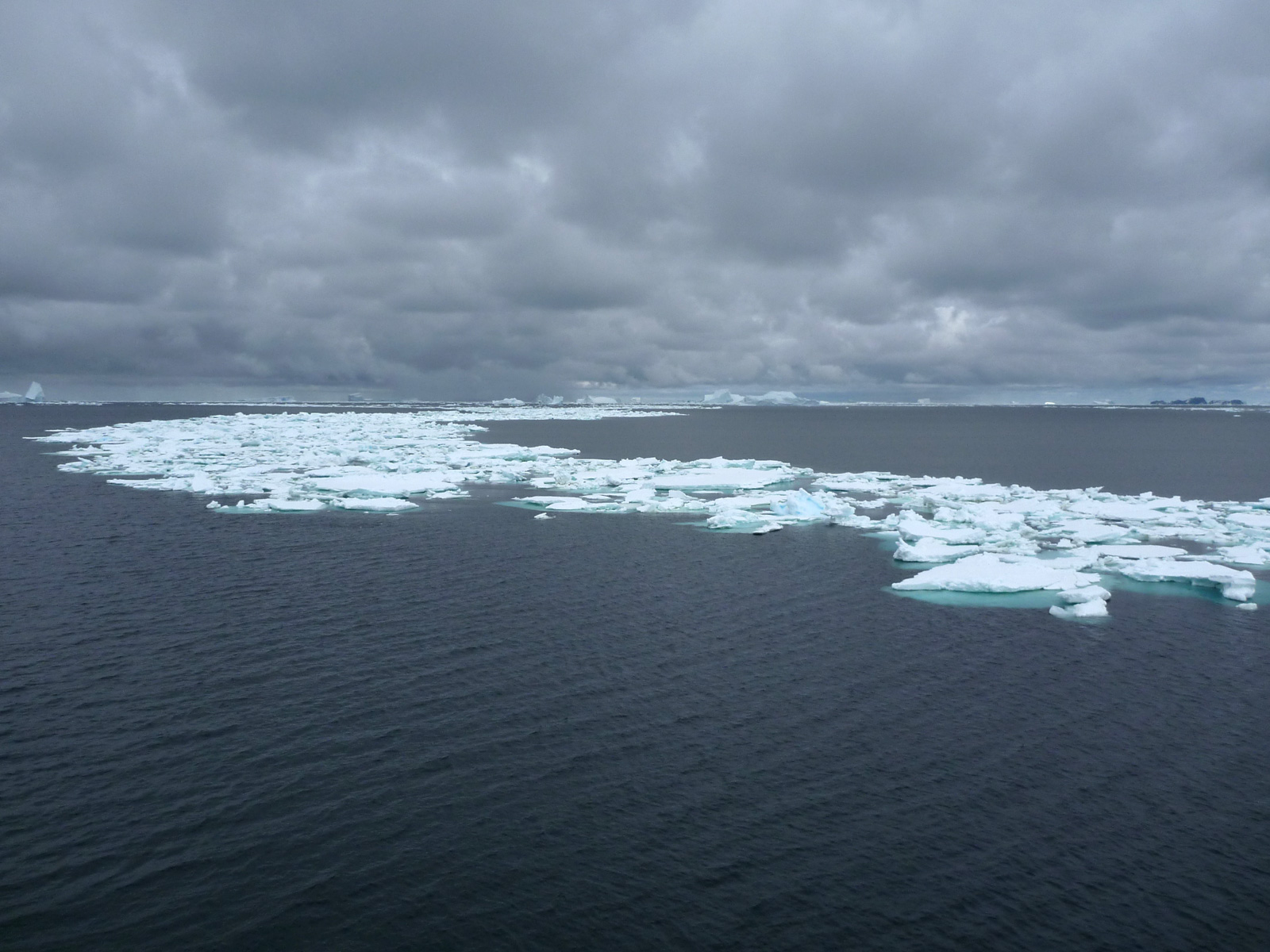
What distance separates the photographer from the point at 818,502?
147 feet

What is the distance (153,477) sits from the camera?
58000 millimetres

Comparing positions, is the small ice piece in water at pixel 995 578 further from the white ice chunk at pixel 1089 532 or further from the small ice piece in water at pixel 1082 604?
the white ice chunk at pixel 1089 532

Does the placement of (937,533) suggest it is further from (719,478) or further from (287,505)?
(287,505)

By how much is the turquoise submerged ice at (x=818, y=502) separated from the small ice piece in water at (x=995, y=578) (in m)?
0.06

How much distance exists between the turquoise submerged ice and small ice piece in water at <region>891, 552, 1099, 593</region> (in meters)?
0.06

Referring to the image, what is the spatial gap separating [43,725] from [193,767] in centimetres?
412

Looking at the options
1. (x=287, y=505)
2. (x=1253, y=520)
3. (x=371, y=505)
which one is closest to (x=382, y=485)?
(x=371, y=505)

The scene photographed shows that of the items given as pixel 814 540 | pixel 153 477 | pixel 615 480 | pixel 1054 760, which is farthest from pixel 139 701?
pixel 153 477

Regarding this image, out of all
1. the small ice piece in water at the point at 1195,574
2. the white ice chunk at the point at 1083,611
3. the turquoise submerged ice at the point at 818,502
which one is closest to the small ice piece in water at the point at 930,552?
the turquoise submerged ice at the point at 818,502

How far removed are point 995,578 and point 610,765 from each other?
18.1 m

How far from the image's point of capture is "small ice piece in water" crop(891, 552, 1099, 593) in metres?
28.2

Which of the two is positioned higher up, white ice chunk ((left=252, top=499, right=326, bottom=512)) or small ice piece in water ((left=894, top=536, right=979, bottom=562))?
white ice chunk ((left=252, top=499, right=326, bottom=512))

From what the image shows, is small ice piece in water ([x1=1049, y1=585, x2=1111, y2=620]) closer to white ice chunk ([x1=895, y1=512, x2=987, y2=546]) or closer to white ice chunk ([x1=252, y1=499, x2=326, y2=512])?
white ice chunk ([x1=895, y1=512, x2=987, y2=546])

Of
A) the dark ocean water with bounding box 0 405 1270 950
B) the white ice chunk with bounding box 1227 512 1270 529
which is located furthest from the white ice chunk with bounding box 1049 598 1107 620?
→ the white ice chunk with bounding box 1227 512 1270 529
